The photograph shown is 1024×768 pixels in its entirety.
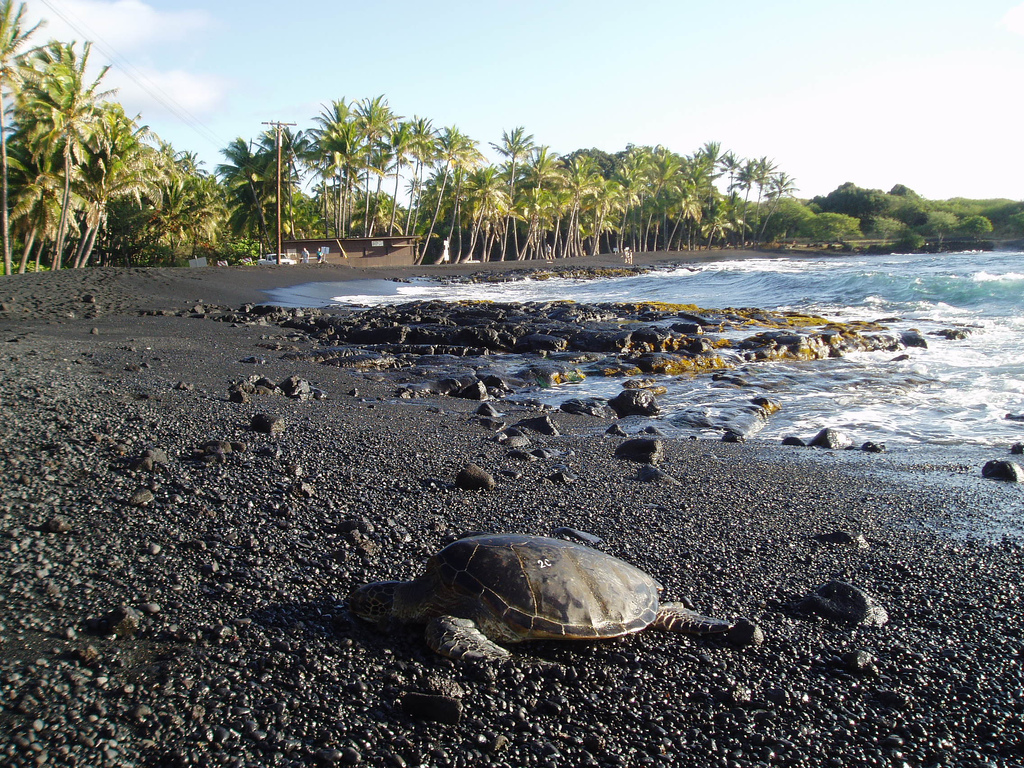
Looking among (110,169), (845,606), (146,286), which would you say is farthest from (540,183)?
(845,606)

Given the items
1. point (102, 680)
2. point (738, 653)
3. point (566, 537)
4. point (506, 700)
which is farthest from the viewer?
point (566, 537)

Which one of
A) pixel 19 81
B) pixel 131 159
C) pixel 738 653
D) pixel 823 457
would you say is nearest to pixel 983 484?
pixel 823 457

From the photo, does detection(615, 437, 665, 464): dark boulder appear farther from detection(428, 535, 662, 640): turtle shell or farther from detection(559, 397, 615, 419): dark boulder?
detection(428, 535, 662, 640): turtle shell

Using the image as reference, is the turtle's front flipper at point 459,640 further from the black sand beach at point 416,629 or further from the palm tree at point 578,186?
the palm tree at point 578,186

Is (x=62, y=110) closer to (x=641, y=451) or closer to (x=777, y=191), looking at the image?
(x=641, y=451)

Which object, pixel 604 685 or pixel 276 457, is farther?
pixel 276 457

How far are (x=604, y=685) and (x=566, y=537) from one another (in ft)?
4.89

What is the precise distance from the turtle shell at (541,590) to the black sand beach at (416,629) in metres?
0.17

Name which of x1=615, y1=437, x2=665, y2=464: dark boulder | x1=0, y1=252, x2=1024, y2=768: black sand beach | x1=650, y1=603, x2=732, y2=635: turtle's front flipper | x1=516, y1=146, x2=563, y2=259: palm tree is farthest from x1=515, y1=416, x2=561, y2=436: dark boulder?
x1=516, y1=146, x2=563, y2=259: palm tree

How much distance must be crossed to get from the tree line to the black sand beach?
2892 centimetres

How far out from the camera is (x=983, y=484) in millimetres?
6031

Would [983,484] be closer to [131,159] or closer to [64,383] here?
[64,383]

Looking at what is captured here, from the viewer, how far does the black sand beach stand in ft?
8.17

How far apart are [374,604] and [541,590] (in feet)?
2.75
